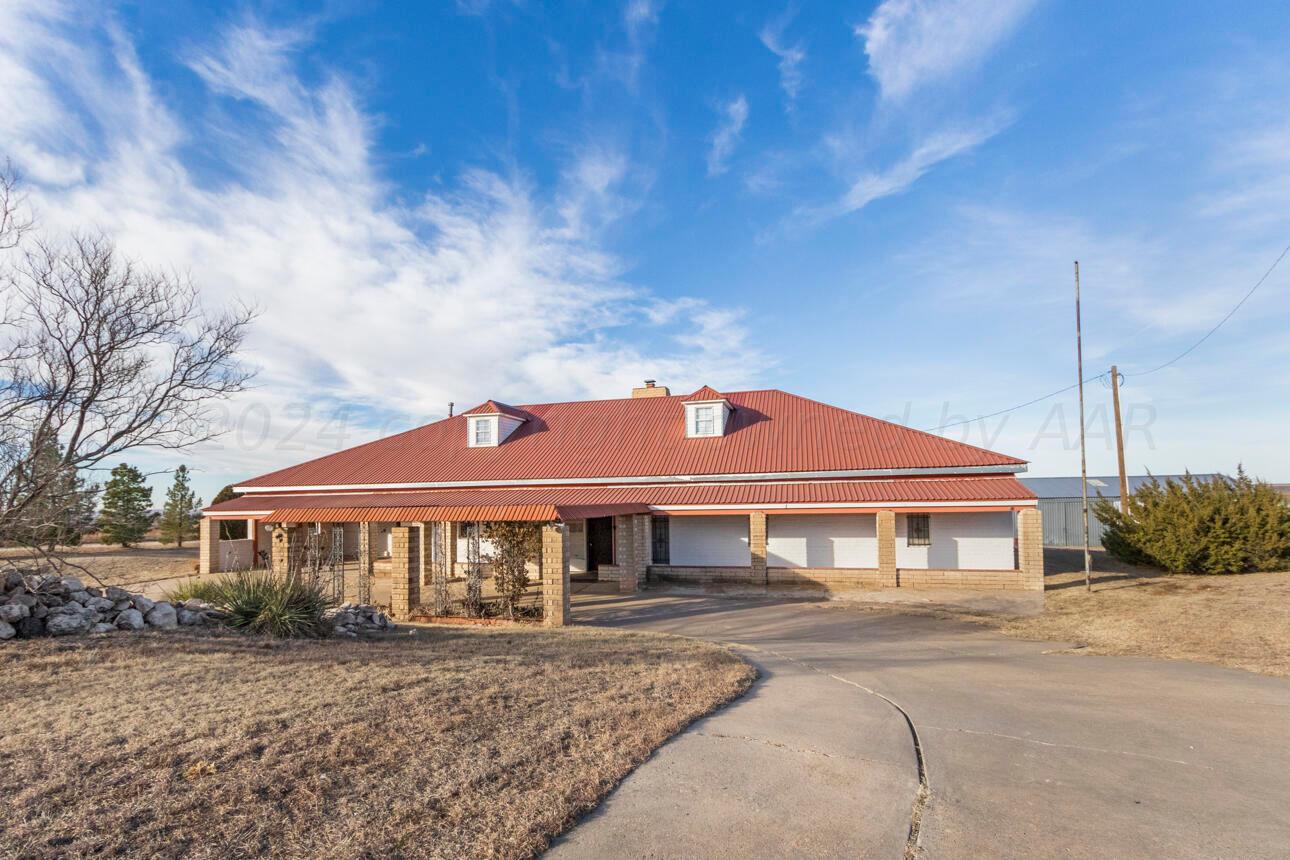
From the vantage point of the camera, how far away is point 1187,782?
539cm

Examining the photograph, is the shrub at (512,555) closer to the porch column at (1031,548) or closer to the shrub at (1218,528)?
the porch column at (1031,548)

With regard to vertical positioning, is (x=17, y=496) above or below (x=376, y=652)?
above

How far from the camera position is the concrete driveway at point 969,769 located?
439 centimetres

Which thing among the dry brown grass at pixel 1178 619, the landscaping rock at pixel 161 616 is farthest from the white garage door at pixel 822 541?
the landscaping rock at pixel 161 616

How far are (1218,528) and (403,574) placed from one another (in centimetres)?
2037

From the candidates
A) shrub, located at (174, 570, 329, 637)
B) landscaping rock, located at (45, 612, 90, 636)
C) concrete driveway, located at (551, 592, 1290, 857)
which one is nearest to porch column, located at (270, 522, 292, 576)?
shrub, located at (174, 570, 329, 637)

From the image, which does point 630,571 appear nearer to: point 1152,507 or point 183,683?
point 183,683

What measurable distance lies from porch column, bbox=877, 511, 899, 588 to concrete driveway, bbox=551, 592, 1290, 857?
909cm

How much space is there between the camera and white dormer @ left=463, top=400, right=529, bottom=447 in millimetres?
26125

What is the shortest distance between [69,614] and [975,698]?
10978 mm

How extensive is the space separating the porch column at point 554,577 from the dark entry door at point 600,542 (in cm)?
1023

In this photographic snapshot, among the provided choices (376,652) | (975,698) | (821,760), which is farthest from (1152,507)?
(376,652)

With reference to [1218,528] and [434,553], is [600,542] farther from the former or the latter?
[1218,528]

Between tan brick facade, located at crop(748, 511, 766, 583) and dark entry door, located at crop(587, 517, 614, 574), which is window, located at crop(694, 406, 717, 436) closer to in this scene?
dark entry door, located at crop(587, 517, 614, 574)
